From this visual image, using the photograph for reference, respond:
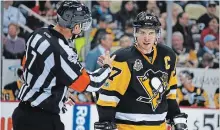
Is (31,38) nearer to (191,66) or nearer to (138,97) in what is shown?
(138,97)

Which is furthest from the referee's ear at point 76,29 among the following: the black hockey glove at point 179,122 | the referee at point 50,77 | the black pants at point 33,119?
the black hockey glove at point 179,122

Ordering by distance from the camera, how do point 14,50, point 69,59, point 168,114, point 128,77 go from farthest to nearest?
point 14,50 → point 168,114 → point 128,77 → point 69,59

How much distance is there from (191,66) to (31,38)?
3976 mm

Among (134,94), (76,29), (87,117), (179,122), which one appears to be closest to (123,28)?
(87,117)

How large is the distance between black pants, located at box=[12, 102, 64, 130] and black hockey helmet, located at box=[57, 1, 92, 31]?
1.55ft

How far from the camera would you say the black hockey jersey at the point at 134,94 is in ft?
11.9

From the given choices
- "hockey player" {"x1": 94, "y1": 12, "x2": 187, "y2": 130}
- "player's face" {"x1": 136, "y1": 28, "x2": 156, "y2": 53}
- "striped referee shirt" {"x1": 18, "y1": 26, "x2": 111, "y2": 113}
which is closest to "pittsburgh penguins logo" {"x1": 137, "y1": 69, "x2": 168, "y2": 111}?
"hockey player" {"x1": 94, "y1": 12, "x2": 187, "y2": 130}

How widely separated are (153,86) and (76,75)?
1.72ft

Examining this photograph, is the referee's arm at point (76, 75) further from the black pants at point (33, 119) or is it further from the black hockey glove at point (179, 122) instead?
the black hockey glove at point (179, 122)

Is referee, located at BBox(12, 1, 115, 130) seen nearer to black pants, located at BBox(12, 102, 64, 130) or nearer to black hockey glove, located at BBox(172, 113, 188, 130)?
black pants, located at BBox(12, 102, 64, 130)

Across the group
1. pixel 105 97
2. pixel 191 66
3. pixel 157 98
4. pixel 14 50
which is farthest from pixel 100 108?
pixel 191 66

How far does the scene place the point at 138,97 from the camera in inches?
142

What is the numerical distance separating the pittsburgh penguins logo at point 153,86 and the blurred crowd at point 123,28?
9.29ft

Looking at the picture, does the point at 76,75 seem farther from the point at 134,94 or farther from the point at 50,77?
the point at 134,94
